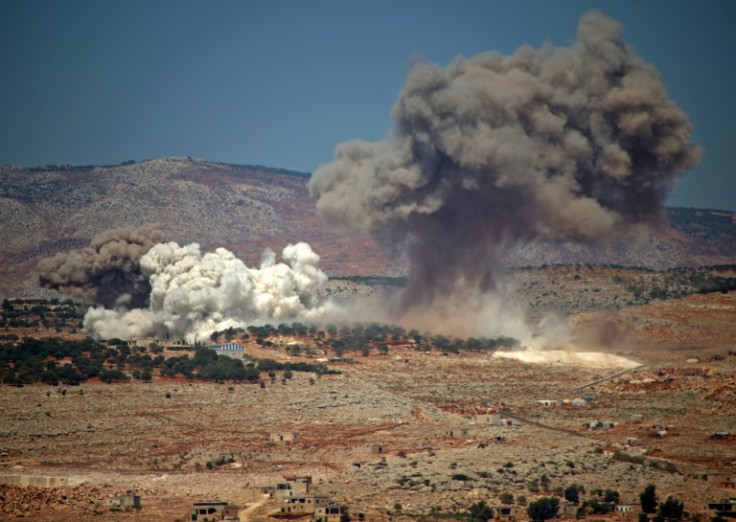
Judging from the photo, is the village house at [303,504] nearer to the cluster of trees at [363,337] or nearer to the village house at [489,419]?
the village house at [489,419]

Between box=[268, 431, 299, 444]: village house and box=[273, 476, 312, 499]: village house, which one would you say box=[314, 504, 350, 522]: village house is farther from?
box=[268, 431, 299, 444]: village house

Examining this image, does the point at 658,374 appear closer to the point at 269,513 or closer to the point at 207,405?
the point at 207,405

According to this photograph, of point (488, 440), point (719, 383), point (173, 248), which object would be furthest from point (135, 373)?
point (719, 383)

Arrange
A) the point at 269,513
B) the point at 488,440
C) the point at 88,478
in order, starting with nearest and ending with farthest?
the point at 269,513
the point at 88,478
the point at 488,440

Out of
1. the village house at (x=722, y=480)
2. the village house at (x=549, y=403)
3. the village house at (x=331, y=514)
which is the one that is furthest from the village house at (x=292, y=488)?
the village house at (x=549, y=403)

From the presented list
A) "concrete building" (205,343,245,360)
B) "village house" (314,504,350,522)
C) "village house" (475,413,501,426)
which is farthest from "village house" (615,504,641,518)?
"concrete building" (205,343,245,360)
